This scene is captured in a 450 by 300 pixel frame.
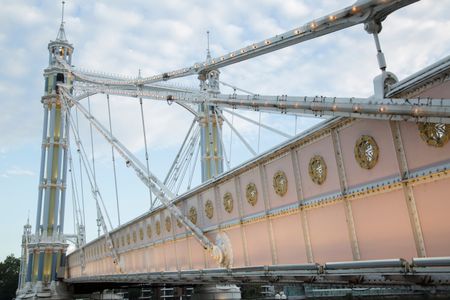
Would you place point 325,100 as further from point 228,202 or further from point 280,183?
point 228,202

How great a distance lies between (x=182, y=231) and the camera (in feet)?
54.6

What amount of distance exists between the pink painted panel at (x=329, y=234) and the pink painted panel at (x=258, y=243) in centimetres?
205

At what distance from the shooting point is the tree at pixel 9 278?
95438mm

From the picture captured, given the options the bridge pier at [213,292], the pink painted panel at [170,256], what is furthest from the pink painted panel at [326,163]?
the bridge pier at [213,292]

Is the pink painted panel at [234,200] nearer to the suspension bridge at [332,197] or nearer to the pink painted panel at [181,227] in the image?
the suspension bridge at [332,197]

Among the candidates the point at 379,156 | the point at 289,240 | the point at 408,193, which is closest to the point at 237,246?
the point at 289,240

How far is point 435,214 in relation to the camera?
6.72 metres

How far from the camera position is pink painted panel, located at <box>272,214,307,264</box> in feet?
33.2

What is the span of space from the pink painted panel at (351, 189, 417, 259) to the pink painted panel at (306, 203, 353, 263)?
0.40m

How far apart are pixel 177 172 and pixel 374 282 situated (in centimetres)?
2890

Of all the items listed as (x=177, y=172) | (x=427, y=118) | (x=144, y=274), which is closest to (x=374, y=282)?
(x=427, y=118)

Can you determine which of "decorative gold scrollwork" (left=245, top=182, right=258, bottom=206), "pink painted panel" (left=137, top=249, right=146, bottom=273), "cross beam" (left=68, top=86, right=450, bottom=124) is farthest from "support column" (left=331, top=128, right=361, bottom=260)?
"pink painted panel" (left=137, top=249, right=146, bottom=273)

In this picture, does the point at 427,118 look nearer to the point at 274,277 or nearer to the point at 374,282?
the point at 374,282

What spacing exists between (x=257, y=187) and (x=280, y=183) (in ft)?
3.71
